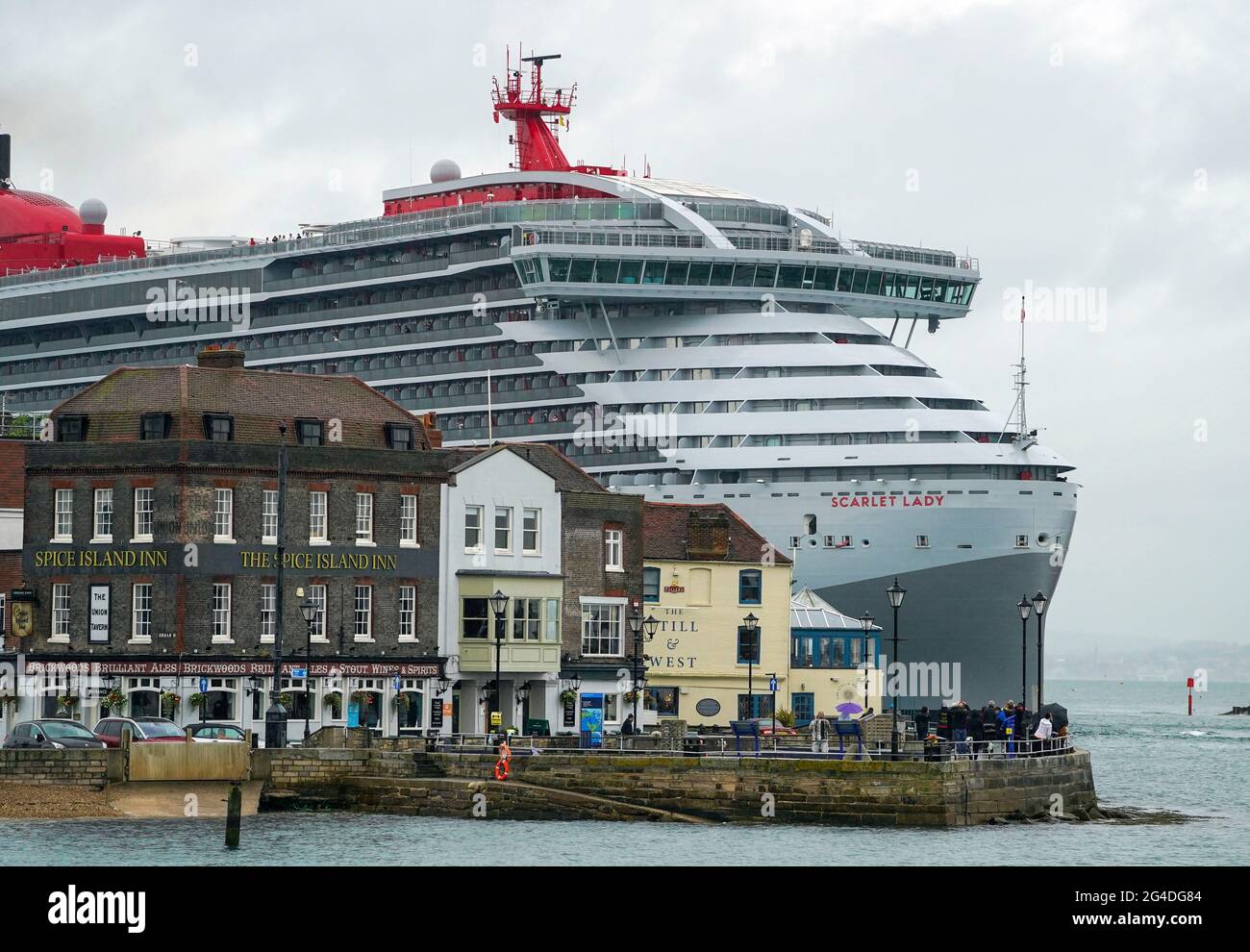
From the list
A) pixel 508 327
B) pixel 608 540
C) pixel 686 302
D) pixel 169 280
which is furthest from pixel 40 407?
pixel 608 540

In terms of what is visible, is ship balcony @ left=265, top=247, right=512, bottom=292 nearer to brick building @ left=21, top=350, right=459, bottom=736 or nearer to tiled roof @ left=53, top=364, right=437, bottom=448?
tiled roof @ left=53, top=364, right=437, bottom=448

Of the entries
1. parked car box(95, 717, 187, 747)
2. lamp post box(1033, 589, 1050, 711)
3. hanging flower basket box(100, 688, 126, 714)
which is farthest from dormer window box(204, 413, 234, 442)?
lamp post box(1033, 589, 1050, 711)

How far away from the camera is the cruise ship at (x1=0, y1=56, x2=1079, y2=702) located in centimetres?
10112

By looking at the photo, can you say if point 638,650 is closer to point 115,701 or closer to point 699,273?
point 115,701

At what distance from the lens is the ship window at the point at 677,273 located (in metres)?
108

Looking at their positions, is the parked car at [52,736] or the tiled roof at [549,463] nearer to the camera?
the parked car at [52,736]

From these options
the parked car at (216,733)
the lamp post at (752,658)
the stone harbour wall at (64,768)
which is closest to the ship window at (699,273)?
the lamp post at (752,658)

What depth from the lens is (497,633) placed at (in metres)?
66.8

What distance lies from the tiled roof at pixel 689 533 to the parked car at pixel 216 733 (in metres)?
24.1

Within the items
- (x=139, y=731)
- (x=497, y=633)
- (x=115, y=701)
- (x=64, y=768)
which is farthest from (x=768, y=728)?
(x=64, y=768)

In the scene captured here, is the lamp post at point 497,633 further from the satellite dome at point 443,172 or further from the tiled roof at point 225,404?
the satellite dome at point 443,172

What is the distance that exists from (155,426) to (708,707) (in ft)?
73.6
